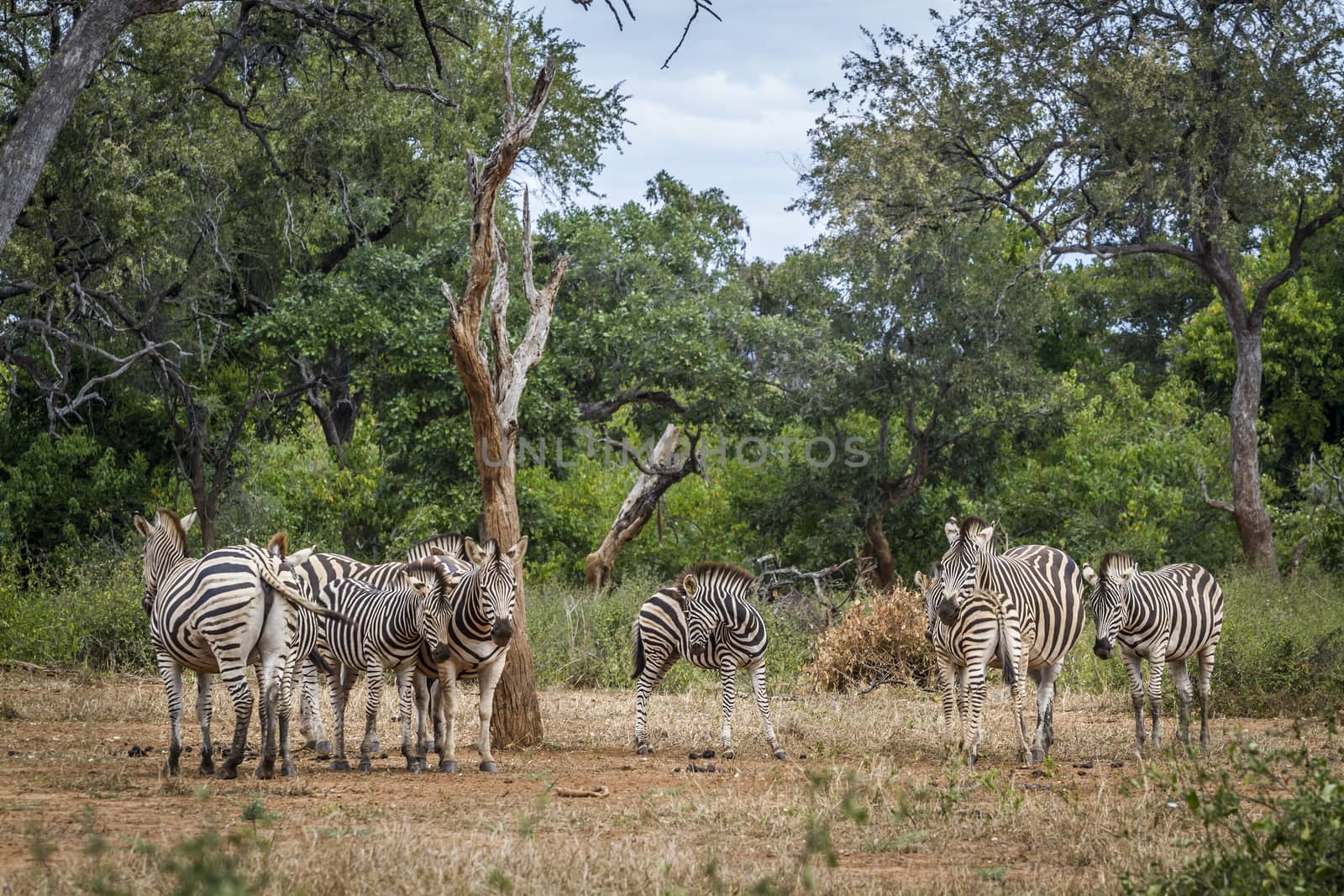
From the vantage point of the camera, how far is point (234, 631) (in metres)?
9.16

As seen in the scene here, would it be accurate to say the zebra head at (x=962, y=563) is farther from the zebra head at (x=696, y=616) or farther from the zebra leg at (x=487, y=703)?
the zebra leg at (x=487, y=703)

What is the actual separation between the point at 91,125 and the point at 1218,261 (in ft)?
65.5

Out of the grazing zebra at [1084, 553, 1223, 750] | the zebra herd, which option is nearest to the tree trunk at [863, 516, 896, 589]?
the zebra herd

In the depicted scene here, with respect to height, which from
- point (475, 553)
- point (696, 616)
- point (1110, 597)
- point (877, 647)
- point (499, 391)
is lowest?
point (877, 647)

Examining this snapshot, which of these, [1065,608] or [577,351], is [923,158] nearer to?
[577,351]

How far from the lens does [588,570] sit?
79.0ft

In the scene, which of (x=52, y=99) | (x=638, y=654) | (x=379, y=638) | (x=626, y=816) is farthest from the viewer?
(x=638, y=654)

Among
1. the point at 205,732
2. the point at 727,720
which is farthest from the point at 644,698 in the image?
the point at 205,732

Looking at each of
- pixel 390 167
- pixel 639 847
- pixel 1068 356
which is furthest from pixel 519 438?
pixel 1068 356

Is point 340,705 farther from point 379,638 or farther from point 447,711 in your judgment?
point 447,711

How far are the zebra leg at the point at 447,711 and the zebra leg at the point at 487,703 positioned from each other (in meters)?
0.22

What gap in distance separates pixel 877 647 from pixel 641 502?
869cm

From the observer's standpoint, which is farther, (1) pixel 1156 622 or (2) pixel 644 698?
(2) pixel 644 698

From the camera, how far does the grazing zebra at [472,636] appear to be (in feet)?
32.8
